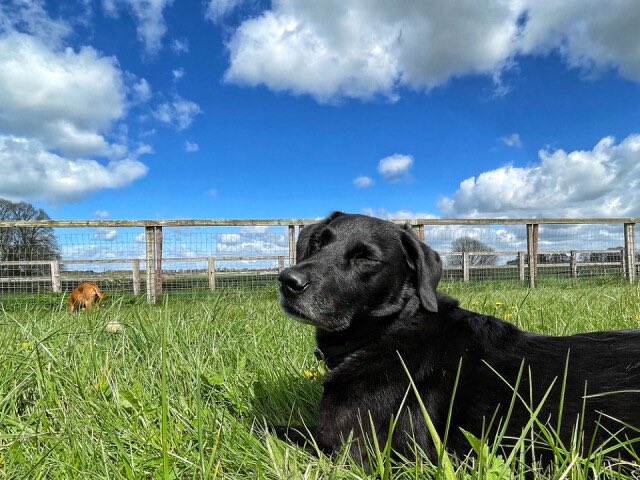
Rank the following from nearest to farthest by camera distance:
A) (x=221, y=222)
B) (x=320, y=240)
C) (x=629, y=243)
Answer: (x=320, y=240) < (x=221, y=222) < (x=629, y=243)

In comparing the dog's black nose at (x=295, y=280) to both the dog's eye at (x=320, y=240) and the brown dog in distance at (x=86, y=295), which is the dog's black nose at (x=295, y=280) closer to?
the dog's eye at (x=320, y=240)

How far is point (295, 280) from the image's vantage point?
87.4 inches

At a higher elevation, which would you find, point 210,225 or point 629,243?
point 210,225

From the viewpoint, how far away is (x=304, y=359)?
3164mm

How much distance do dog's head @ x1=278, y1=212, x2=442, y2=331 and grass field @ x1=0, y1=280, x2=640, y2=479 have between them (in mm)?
533

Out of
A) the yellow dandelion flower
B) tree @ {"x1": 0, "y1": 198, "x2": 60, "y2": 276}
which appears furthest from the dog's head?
tree @ {"x1": 0, "y1": 198, "x2": 60, "y2": 276}

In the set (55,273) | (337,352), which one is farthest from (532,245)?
(55,273)

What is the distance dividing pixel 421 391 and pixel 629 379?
79cm

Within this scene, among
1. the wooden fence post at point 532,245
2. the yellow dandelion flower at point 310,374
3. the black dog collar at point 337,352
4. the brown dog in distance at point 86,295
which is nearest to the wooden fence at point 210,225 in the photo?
the wooden fence post at point 532,245

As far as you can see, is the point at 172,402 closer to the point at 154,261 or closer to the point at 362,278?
the point at 362,278

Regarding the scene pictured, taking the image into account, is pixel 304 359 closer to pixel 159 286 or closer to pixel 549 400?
pixel 549 400

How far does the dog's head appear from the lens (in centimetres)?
224

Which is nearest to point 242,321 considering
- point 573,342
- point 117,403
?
point 117,403

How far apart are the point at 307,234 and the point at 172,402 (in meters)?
1.23
